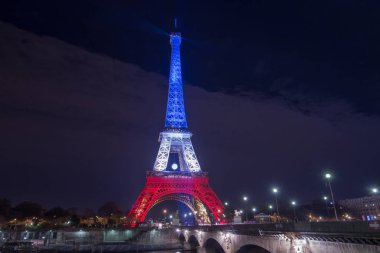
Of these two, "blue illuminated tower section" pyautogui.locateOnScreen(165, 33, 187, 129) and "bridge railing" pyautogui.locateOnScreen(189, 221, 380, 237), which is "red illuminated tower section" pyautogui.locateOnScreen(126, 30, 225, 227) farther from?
"bridge railing" pyautogui.locateOnScreen(189, 221, 380, 237)

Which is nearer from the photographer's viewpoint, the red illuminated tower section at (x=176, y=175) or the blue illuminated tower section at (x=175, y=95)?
the red illuminated tower section at (x=176, y=175)

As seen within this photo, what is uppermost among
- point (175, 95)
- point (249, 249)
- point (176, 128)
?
point (175, 95)

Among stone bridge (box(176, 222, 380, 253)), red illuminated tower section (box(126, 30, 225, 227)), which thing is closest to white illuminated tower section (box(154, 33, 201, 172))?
red illuminated tower section (box(126, 30, 225, 227))

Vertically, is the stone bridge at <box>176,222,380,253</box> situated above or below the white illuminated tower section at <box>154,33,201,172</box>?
below

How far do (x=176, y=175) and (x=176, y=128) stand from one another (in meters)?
14.4

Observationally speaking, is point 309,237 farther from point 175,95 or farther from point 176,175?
point 175,95

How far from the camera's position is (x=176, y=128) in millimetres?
75875

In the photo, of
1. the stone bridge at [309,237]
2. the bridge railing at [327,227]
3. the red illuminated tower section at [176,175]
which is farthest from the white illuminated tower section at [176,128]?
the bridge railing at [327,227]

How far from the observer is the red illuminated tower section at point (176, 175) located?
62000mm

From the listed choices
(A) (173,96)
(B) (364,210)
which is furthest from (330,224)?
(B) (364,210)

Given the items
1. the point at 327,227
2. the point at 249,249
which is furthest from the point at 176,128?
the point at 327,227

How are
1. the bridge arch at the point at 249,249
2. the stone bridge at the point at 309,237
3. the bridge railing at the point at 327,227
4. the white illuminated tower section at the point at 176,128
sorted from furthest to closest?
the white illuminated tower section at the point at 176,128
the bridge arch at the point at 249,249
the bridge railing at the point at 327,227
the stone bridge at the point at 309,237

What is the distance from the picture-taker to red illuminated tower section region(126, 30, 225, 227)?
62.0 m

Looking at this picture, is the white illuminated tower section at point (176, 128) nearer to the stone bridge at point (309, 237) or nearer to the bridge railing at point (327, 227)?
the stone bridge at point (309, 237)
